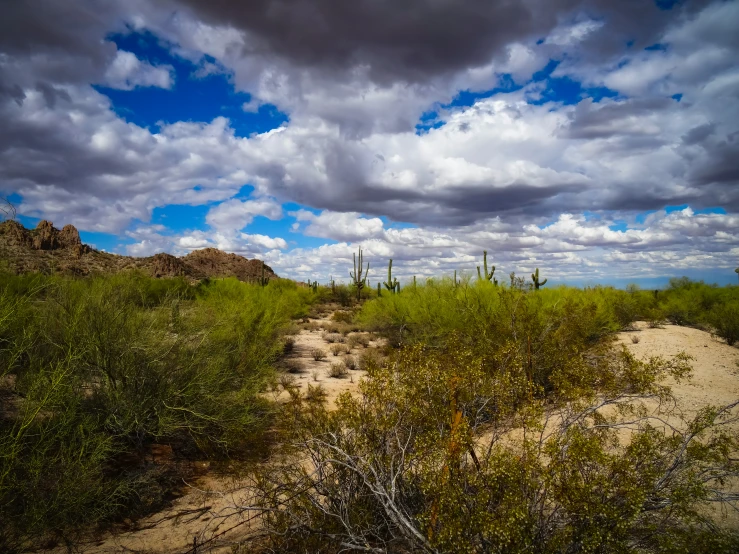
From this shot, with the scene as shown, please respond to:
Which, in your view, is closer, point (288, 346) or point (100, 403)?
point (100, 403)

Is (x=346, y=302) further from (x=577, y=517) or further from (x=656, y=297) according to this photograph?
(x=577, y=517)

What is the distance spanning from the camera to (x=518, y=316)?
9.58 metres

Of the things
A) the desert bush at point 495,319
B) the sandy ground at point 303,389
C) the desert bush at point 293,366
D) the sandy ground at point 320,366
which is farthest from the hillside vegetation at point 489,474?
the desert bush at point 293,366

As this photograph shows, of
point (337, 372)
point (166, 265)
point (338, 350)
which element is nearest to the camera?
point (337, 372)

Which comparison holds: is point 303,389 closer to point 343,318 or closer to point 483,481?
point 483,481

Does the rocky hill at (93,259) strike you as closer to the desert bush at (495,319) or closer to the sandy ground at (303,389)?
the sandy ground at (303,389)

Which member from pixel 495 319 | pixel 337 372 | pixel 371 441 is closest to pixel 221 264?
pixel 337 372

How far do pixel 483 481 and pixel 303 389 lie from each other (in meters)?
10.3

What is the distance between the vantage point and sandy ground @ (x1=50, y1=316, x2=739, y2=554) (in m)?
5.09

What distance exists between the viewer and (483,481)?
3365 millimetres

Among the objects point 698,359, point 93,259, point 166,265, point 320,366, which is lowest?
point 320,366

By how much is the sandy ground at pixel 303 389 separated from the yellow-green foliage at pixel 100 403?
0.47 m

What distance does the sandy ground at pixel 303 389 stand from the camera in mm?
5086

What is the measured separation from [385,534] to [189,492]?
4.13 m
